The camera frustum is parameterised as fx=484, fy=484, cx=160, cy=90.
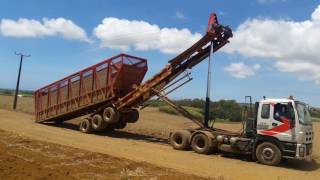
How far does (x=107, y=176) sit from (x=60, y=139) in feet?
27.4

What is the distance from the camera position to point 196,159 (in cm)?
1612

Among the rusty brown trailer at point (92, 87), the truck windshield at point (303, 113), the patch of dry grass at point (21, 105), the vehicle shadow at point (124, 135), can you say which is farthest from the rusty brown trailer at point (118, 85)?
the patch of dry grass at point (21, 105)

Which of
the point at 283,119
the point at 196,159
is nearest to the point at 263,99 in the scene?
the point at 283,119

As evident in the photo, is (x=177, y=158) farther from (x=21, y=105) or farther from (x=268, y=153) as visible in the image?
(x=21, y=105)

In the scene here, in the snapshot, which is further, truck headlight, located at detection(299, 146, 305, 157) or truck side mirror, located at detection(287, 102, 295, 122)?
truck side mirror, located at detection(287, 102, 295, 122)

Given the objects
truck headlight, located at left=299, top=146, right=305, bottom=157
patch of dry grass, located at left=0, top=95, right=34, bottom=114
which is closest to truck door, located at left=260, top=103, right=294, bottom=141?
truck headlight, located at left=299, top=146, right=305, bottom=157

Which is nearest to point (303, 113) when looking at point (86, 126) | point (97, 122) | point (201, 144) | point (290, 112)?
point (290, 112)

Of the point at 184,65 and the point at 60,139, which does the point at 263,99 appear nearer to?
the point at 184,65

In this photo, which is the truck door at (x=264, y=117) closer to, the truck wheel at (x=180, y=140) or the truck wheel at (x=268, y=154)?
the truck wheel at (x=268, y=154)

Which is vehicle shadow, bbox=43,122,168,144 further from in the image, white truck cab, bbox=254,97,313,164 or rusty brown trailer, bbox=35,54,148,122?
white truck cab, bbox=254,97,313,164

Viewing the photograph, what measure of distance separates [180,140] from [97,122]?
18.0 ft

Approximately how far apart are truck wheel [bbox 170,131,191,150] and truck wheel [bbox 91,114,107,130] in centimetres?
476

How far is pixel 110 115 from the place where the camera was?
22188 mm

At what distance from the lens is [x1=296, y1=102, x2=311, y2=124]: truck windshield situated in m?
15.9
